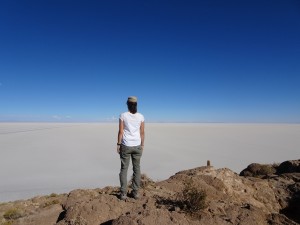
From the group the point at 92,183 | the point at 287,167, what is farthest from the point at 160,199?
the point at 92,183

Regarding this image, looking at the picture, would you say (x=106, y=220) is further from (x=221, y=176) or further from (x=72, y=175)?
(x=72, y=175)

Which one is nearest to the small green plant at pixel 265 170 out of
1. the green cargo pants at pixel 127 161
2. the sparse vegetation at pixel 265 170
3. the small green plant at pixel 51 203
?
the sparse vegetation at pixel 265 170

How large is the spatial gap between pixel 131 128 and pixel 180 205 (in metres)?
1.56

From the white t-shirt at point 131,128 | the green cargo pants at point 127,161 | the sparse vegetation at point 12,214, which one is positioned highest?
the white t-shirt at point 131,128

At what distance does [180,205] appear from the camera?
4.78 meters

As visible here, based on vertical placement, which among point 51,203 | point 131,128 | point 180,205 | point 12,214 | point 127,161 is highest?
point 131,128

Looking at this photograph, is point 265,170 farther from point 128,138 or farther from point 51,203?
point 51,203

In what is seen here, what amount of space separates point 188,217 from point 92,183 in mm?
11569

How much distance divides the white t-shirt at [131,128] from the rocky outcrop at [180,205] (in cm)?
102

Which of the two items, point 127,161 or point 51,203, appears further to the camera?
point 51,203

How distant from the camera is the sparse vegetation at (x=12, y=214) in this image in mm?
5177

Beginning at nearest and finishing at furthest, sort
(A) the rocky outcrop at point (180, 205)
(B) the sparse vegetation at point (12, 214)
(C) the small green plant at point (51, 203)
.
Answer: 1. (A) the rocky outcrop at point (180, 205)
2. (B) the sparse vegetation at point (12, 214)
3. (C) the small green plant at point (51, 203)

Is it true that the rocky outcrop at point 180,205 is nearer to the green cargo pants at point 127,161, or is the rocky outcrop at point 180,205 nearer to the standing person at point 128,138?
the green cargo pants at point 127,161

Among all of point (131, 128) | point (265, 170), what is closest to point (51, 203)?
point (131, 128)
